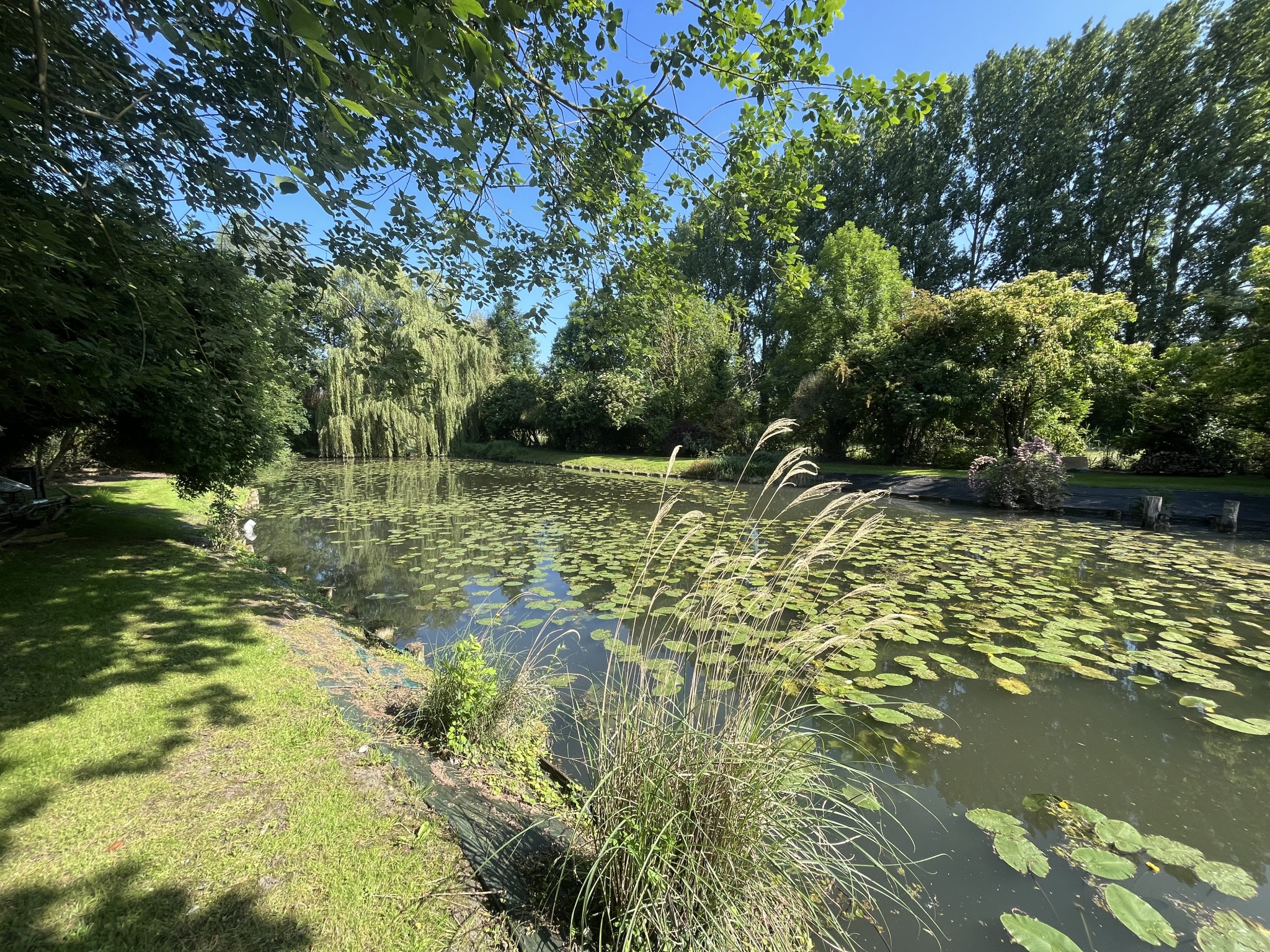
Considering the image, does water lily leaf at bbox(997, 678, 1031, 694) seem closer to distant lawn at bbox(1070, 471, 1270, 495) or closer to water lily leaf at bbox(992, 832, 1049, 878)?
water lily leaf at bbox(992, 832, 1049, 878)

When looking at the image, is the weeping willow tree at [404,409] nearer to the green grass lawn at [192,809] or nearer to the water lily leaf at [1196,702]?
the green grass lawn at [192,809]

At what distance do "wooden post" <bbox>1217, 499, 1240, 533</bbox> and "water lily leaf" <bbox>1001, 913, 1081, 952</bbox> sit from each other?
41.2 feet

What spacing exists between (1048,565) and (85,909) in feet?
31.7

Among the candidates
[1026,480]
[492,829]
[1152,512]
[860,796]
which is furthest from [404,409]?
[1152,512]

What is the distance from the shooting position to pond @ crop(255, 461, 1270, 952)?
235cm

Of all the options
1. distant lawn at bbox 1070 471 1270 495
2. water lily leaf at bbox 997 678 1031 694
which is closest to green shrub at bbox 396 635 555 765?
water lily leaf at bbox 997 678 1031 694

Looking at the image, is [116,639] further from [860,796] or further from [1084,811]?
[1084,811]

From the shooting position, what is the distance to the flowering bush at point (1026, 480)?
11.8 meters

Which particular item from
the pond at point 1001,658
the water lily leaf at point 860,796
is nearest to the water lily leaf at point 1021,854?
the pond at point 1001,658

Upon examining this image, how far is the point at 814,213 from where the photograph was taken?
106 feet

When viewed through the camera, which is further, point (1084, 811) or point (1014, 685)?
point (1014, 685)

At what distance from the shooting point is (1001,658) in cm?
431

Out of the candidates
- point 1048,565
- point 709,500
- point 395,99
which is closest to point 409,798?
point 395,99

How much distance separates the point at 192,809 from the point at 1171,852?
14.7ft
